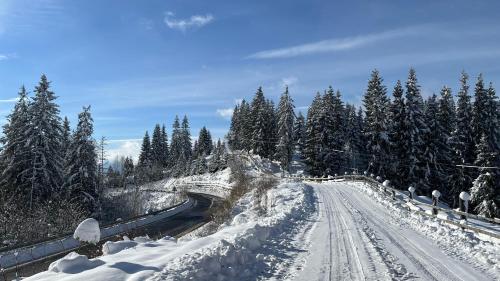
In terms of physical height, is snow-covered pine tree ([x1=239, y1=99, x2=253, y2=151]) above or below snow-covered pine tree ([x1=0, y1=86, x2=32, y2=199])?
above

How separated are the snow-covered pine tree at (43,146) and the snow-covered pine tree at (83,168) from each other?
10.6 ft

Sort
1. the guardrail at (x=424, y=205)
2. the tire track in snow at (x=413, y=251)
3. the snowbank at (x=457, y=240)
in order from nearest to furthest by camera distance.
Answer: the tire track in snow at (x=413, y=251) < the snowbank at (x=457, y=240) < the guardrail at (x=424, y=205)

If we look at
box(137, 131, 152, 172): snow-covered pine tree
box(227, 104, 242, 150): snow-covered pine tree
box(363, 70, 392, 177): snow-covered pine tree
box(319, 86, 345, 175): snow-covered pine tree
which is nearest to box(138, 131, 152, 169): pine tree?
box(137, 131, 152, 172): snow-covered pine tree

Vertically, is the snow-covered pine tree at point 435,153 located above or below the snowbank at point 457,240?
above

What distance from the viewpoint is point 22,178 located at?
133 ft

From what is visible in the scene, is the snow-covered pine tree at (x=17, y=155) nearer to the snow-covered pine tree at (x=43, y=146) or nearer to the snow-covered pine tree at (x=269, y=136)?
the snow-covered pine tree at (x=43, y=146)

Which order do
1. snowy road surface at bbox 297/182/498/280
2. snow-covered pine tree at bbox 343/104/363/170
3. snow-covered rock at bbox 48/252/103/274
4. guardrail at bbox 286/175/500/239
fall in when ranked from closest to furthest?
1. snow-covered rock at bbox 48/252/103/274
2. snowy road surface at bbox 297/182/498/280
3. guardrail at bbox 286/175/500/239
4. snow-covered pine tree at bbox 343/104/363/170

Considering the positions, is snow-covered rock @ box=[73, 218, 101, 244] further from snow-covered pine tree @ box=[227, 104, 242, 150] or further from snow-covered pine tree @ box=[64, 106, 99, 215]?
snow-covered pine tree @ box=[227, 104, 242, 150]

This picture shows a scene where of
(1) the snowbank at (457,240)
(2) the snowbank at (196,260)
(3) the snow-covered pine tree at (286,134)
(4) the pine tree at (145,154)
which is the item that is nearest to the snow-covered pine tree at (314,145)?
(3) the snow-covered pine tree at (286,134)

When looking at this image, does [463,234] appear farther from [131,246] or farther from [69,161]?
[69,161]

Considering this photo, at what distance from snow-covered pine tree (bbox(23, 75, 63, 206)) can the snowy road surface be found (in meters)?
29.9

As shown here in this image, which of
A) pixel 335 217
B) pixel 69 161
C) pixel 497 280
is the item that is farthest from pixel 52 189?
pixel 497 280

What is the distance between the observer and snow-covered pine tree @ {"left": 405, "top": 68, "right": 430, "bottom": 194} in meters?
51.5

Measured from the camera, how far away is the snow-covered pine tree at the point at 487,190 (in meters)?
40.9
